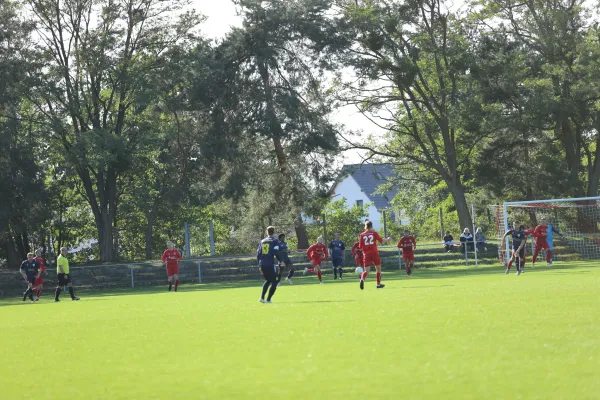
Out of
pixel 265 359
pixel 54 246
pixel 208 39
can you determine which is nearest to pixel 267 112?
pixel 208 39

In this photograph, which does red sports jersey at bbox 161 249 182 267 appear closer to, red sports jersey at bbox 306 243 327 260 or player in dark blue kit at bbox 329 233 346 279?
red sports jersey at bbox 306 243 327 260

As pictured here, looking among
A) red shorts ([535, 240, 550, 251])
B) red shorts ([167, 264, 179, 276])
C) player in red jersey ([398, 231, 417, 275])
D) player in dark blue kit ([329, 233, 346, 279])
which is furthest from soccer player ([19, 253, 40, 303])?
red shorts ([535, 240, 550, 251])

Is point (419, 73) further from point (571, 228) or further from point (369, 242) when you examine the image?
point (369, 242)

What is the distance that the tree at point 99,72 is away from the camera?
43.2m

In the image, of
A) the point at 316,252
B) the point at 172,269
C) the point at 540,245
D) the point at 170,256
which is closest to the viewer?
the point at 170,256

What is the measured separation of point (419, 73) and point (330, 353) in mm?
35442

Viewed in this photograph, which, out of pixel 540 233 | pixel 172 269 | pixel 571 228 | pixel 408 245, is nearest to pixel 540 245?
pixel 540 233

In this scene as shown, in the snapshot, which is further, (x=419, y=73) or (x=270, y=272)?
(x=419, y=73)

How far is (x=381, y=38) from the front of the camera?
42.7 metres

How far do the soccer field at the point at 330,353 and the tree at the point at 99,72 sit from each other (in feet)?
88.8

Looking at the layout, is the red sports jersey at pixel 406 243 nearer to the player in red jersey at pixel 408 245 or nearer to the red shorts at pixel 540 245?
the player in red jersey at pixel 408 245

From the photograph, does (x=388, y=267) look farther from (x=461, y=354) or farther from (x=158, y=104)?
(x=461, y=354)

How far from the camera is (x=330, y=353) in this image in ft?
32.4

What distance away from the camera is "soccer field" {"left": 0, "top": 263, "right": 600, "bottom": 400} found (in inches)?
302
